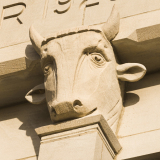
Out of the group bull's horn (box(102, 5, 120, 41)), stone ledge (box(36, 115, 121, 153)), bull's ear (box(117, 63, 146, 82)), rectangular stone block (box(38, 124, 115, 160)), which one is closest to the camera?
rectangular stone block (box(38, 124, 115, 160))

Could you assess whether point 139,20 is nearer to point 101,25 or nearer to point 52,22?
point 101,25

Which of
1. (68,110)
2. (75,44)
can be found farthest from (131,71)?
(68,110)

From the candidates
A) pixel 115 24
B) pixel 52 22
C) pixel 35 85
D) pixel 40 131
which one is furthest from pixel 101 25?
pixel 40 131

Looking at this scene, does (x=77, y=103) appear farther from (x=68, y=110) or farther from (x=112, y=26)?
(x=112, y=26)

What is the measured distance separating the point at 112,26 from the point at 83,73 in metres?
0.78

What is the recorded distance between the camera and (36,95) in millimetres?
5738

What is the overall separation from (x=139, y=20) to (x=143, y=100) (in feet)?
3.19

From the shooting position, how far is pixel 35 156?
17.5 feet

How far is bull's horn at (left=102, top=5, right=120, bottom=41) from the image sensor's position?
5625mm

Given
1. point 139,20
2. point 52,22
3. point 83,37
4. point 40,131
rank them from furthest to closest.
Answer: point 52,22, point 139,20, point 83,37, point 40,131

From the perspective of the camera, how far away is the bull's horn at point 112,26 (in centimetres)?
562

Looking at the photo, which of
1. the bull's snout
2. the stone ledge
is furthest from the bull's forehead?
the stone ledge

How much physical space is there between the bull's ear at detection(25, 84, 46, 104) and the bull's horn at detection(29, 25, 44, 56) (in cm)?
42

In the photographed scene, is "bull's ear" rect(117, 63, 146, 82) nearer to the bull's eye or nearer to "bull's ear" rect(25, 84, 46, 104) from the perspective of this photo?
the bull's eye
